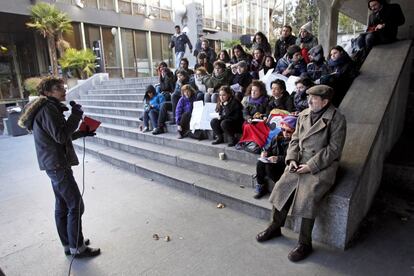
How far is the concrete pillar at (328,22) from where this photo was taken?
Answer: 1058cm

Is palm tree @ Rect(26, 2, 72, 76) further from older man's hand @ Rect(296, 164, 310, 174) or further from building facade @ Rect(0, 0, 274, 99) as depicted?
older man's hand @ Rect(296, 164, 310, 174)

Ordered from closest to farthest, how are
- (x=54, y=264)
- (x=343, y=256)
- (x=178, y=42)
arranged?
1. (x=343, y=256)
2. (x=54, y=264)
3. (x=178, y=42)

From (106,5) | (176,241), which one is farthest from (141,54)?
(176,241)

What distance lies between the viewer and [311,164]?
2.83 meters

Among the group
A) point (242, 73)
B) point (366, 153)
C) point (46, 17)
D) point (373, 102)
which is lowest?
point (366, 153)

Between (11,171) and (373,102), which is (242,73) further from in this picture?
(11,171)

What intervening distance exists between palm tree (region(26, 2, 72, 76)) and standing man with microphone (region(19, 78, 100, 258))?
1284 centimetres

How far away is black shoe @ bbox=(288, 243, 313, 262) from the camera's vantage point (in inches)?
111

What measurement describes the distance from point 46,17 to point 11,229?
12.9 m

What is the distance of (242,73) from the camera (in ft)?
19.5

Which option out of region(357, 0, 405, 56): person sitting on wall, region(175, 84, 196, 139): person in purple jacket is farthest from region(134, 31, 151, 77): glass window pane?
region(357, 0, 405, 56): person sitting on wall

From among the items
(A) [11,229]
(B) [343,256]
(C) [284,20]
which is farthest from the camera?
(C) [284,20]

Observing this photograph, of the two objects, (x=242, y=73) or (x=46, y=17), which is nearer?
(x=242, y=73)

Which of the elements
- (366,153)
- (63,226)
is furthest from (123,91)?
(366,153)
